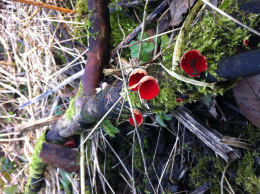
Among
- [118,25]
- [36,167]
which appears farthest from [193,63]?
[36,167]

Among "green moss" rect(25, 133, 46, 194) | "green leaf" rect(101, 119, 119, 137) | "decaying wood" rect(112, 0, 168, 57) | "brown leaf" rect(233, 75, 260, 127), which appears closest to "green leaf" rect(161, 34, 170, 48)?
"decaying wood" rect(112, 0, 168, 57)

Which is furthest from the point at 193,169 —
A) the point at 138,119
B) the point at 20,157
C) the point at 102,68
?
the point at 20,157

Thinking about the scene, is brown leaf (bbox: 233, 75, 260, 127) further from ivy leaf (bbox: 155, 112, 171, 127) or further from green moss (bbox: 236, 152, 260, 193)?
ivy leaf (bbox: 155, 112, 171, 127)

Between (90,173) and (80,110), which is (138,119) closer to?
(80,110)

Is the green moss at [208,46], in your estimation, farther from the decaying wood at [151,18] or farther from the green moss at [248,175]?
the green moss at [248,175]

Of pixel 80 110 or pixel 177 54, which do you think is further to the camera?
pixel 80 110
